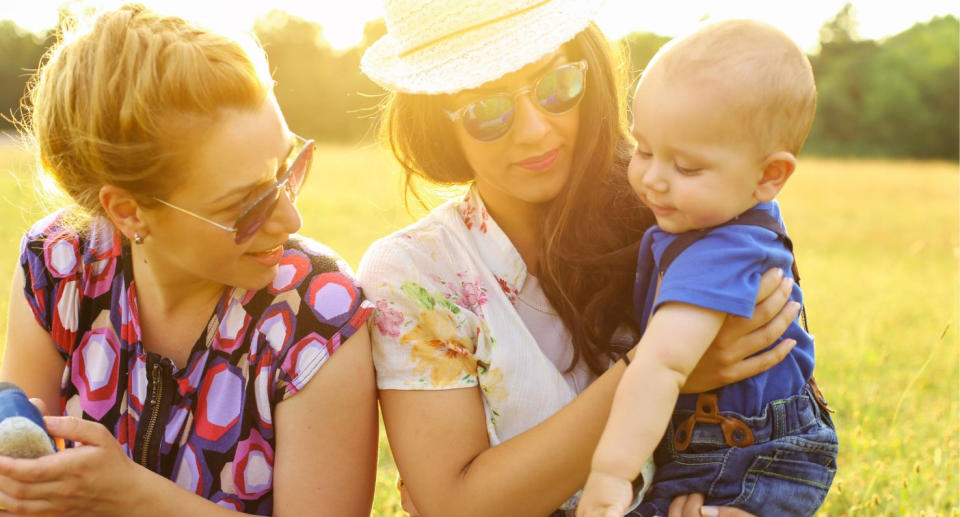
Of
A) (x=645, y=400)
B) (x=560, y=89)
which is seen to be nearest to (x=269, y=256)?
(x=560, y=89)

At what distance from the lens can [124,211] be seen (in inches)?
97.5

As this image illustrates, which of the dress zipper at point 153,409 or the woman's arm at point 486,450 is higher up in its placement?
the dress zipper at point 153,409

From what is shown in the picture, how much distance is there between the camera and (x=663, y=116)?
86.8 inches

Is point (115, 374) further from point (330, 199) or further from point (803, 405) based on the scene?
point (330, 199)

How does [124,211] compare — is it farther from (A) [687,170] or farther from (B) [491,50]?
(A) [687,170]

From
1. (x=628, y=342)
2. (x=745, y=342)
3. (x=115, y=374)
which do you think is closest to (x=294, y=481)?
(x=115, y=374)

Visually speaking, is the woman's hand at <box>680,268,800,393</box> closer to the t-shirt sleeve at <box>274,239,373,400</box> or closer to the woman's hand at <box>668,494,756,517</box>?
the woman's hand at <box>668,494,756,517</box>

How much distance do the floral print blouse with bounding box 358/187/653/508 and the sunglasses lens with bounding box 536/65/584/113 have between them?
53 centimetres

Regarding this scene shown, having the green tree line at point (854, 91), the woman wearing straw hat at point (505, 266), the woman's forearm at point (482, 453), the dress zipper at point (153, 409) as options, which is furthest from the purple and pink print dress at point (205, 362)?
the green tree line at point (854, 91)

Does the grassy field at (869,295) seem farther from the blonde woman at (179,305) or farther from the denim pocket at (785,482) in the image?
the denim pocket at (785,482)

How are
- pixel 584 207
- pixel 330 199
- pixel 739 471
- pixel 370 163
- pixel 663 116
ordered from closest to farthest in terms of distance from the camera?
pixel 663 116 → pixel 739 471 → pixel 584 207 → pixel 330 199 → pixel 370 163

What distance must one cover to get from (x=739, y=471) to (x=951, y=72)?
5256 centimetres

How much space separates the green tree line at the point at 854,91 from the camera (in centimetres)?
3938

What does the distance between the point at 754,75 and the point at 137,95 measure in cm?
148
